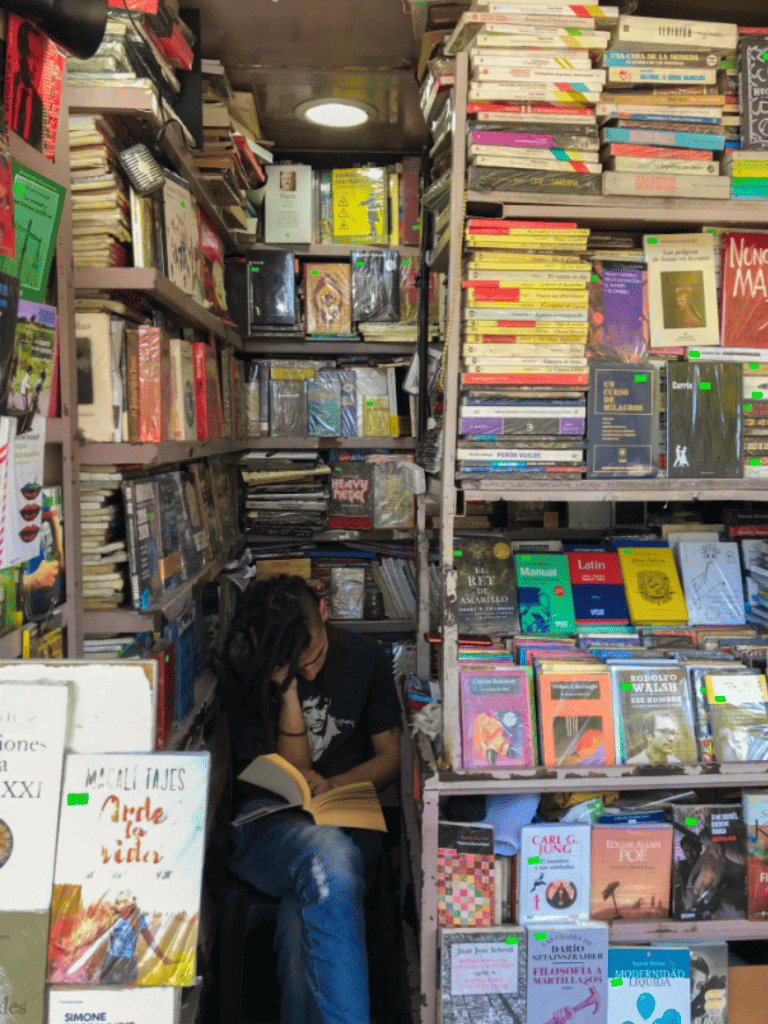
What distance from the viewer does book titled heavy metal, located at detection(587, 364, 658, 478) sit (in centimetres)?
185

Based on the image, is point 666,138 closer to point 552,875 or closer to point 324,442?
point 552,875

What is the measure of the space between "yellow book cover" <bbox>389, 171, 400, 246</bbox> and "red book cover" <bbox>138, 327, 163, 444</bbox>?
179 centimetres

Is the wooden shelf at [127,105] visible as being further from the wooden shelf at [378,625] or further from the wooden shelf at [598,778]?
the wooden shelf at [378,625]

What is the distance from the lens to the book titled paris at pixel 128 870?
3.21 feet

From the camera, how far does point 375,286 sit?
3.36 meters

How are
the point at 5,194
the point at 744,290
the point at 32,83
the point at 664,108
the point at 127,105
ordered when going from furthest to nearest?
the point at 744,290 < the point at 664,108 < the point at 127,105 < the point at 32,83 < the point at 5,194

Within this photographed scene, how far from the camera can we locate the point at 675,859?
6.15ft

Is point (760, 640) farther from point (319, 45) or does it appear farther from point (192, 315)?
point (319, 45)

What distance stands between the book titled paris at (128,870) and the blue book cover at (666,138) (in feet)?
5.41

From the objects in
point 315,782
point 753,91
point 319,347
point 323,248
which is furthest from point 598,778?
point 323,248

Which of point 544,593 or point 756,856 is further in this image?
point 544,593

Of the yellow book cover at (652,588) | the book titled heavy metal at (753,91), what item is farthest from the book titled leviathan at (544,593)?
the book titled heavy metal at (753,91)

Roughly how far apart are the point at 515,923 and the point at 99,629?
123 cm

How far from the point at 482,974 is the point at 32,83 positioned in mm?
2104
